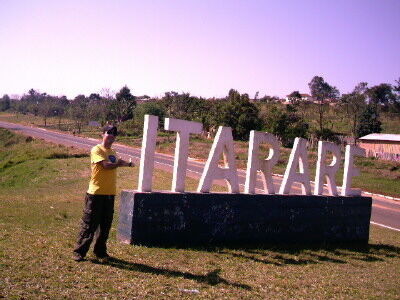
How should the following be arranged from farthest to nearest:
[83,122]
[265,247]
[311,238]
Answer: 1. [83,122]
2. [311,238]
3. [265,247]

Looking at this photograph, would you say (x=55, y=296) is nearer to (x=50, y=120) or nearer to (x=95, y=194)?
(x=95, y=194)

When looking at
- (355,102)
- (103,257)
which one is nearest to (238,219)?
(103,257)

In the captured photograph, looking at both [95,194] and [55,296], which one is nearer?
[55,296]

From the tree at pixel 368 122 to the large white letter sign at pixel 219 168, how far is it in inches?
1900

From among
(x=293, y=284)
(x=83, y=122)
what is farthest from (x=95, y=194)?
(x=83, y=122)

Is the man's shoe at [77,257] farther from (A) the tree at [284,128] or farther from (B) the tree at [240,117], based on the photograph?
(B) the tree at [240,117]

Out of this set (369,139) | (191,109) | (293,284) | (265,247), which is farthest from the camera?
(191,109)

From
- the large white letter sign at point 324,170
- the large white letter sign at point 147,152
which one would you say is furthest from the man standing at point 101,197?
the large white letter sign at point 324,170

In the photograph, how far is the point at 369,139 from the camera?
4753 centimetres

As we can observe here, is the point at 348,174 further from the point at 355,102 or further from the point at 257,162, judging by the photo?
the point at 355,102

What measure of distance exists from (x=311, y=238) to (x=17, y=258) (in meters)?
6.19

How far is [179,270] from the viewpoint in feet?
21.6

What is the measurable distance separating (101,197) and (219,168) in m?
2.96

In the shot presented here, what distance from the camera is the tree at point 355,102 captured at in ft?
174
